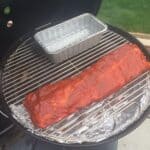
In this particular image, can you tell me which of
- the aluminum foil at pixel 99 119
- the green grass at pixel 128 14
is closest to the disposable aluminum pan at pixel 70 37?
the aluminum foil at pixel 99 119

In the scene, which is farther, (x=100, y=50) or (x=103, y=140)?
(x=100, y=50)

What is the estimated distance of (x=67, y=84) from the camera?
1499mm

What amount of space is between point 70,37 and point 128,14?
1.19 m

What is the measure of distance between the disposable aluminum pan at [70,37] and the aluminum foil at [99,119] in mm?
286

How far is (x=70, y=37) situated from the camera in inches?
67.4

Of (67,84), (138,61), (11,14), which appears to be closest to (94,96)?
(67,84)

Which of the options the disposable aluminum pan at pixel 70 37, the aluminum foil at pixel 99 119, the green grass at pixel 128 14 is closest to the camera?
the aluminum foil at pixel 99 119

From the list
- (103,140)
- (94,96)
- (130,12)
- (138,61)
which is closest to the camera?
(103,140)

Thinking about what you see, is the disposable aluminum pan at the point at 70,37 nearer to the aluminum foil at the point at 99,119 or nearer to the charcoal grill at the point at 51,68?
the charcoal grill at the point at 51,68

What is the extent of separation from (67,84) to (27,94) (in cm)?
18

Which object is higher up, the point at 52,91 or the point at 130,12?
the point at 52,91

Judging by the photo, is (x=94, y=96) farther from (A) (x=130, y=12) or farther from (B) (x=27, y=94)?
(A) (x=130, y=12)

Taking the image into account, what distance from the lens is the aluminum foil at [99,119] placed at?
4.47 feet

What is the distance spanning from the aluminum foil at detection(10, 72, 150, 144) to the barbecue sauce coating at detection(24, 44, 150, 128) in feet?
0.09
